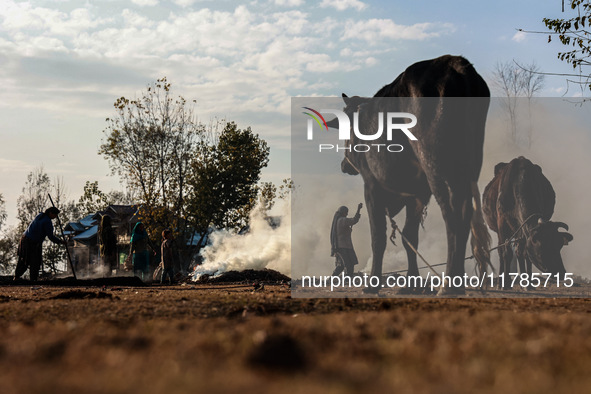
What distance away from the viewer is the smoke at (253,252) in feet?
95.4

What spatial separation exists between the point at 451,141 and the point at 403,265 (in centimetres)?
900

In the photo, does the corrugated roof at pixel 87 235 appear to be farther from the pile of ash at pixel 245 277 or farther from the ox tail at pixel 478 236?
the ox tail at pixel 478 236

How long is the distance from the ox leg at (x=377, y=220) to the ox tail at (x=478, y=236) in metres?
2.05

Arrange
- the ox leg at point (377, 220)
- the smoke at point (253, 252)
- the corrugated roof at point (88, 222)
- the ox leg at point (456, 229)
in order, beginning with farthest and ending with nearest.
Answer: the corrugated roof at point (88, 222)
the smoke at point (253, 252)
the ox leg at point (377, 220)
the ox leg at point (456, 229)

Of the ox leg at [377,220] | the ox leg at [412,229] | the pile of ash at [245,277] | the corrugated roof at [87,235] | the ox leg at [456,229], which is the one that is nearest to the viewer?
the ox leg at [456,229]

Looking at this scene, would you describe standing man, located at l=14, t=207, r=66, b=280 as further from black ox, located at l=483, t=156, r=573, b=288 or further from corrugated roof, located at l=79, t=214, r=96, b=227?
corrugated roof, located at l=79, t=214, r=96, b=227

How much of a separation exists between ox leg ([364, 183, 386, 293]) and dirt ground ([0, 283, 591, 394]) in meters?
7.25

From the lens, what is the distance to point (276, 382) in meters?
3.29

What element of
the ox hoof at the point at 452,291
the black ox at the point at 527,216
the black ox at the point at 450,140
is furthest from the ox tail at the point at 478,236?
the black ox at the point at 527,216

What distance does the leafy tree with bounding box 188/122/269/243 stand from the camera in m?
36.8

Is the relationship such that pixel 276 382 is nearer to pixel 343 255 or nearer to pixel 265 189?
pixel 343 255

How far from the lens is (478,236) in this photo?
12.8m

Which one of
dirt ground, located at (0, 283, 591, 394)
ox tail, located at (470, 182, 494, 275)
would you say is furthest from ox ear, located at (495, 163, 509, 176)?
dirt ground, located at (0, 283, 591, 394)

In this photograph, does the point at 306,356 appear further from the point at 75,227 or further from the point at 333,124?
the point at 75,227
